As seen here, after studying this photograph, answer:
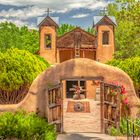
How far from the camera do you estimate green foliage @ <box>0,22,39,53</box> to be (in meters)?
51.7

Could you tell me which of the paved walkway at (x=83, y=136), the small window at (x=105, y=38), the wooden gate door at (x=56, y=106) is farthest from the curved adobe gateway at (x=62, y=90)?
the small window at (x=105, y=38)

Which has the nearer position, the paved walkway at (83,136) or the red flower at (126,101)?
the paved walkway at (83,136)

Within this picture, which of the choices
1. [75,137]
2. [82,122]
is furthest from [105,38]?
[75,137]

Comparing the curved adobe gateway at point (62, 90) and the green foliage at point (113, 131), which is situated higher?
the curved adobe gateway at point (62, 90)

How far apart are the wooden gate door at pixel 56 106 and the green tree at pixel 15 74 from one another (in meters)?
4.11

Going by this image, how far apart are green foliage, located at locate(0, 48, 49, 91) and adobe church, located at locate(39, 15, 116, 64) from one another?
1707cm

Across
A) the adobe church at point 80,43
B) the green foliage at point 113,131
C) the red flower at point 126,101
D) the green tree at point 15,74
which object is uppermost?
the adobe church at point 80,43

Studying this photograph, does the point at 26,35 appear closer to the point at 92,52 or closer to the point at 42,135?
the point at 92,52

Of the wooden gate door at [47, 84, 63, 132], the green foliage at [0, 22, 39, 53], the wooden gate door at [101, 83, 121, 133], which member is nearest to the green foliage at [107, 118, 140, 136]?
the wooden gate door at [101, 83, 121, 133]

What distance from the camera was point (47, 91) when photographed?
64.3 feet

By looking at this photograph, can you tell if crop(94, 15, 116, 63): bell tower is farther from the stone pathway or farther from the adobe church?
the stone pathway

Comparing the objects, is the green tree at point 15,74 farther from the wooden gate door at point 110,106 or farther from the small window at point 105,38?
the small window at point 105,38

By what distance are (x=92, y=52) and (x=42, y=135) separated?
26.6 meters

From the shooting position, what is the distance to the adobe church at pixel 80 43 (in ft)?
134
